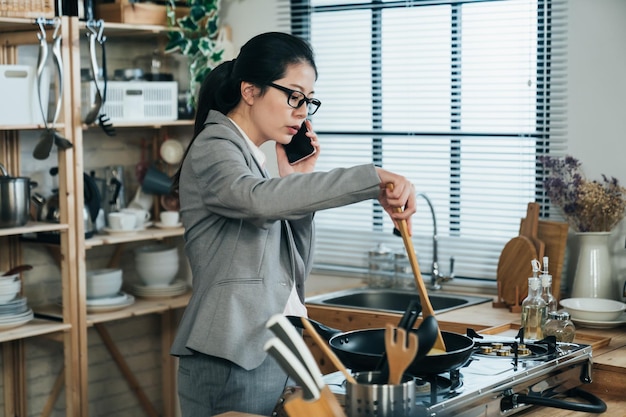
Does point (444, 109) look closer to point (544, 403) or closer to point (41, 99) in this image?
point (41, 99)

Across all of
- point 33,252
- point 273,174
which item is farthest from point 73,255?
point 273,174

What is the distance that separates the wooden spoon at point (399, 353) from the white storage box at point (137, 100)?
8.76ft

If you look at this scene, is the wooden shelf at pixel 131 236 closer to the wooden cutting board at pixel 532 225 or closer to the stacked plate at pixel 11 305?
the stacked plate at pixel 11 305

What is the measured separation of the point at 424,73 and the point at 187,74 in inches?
48.5

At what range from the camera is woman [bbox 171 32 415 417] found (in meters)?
2.29

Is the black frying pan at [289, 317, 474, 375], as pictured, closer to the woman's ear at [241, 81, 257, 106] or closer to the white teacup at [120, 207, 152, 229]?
the woman's ear at [241, 81, 257, 106]

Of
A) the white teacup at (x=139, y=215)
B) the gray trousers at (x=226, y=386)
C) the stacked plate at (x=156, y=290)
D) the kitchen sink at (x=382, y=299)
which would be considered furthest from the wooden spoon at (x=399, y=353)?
the stacked plate at (x=156, y=290)

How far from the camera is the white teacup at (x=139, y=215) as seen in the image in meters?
4.28

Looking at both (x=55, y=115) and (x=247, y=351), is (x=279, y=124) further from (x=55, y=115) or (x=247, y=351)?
(x=55, y=115)

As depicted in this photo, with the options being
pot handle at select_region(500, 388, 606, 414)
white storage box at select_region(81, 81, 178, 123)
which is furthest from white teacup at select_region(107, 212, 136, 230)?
pot handle at select_region(500, 388, 606, 414)

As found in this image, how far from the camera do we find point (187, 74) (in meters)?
4.61

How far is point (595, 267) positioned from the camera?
3410mm

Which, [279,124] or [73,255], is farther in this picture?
[73,255]

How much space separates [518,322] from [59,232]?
1922mm
